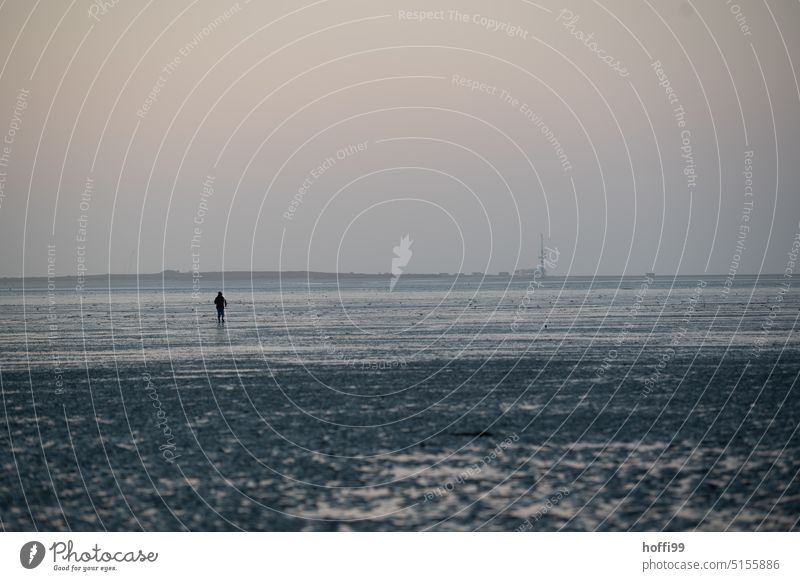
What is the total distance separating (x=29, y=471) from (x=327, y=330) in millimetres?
40375

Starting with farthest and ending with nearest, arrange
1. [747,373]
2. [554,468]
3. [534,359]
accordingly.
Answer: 1. [534,359]
2. [747,373]
3. [554,468]

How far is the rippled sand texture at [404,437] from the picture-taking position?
50.6 feet

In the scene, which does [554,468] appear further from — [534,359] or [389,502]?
[534,359]

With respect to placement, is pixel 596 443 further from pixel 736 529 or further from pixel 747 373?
pixel 747 373

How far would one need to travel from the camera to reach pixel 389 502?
1592 cm

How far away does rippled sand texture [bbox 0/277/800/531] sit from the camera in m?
15.4

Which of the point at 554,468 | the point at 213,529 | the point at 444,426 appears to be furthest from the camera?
the point at 444,426

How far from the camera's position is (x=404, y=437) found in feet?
71.2

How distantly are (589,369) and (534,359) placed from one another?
399 centimetres

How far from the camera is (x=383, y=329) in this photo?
192 feet

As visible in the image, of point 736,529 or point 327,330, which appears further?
point 327,330
